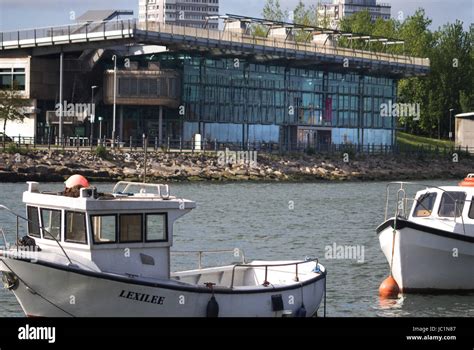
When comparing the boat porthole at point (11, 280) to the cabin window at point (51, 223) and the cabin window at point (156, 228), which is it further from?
the cabin window at point (156, 228)

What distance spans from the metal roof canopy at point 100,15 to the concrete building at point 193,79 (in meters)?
2.63

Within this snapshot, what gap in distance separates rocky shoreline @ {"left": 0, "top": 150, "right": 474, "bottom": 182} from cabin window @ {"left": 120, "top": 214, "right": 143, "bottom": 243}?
192ft

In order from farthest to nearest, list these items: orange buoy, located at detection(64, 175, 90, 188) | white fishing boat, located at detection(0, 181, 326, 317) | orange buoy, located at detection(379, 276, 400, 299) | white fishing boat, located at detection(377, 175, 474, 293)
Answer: orange buoy, located at detection(379, 276, 400, 299) → white fishing boat, located at detection(377, 175, 474, 293) → orange buoy, located at detection(64, 175, 90, 188) → white fishing boat, located at detection(0, 181, 326, 317)

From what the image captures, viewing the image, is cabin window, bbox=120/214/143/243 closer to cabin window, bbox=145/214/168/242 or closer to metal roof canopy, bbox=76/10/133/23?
cabin window, bbox=145/214/168/242

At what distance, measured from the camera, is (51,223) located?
1147 inches

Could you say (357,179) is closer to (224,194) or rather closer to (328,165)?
(328,165)

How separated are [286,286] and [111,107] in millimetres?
81273

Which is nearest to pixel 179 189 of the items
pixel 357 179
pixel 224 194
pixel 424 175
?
pixel 224 194

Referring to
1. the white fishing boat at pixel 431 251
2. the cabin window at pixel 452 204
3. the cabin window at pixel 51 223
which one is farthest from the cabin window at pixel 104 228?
the cabin window at pixel 452 204

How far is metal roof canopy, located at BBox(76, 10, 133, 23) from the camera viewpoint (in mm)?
108062

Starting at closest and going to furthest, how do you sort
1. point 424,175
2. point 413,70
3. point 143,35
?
point 143,35 → point 424,175 → point 413,70

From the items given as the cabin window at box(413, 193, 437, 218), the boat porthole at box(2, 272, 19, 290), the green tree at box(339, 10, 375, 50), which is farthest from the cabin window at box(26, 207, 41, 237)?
the green tree at box(339, 10, 375, 50)

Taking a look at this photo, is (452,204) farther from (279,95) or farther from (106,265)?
(279,95)

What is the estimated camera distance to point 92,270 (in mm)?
27875
